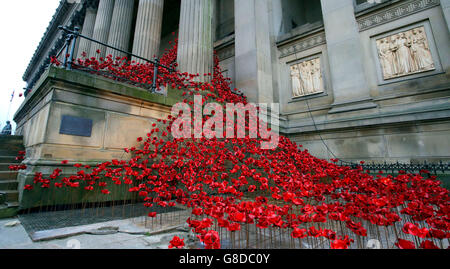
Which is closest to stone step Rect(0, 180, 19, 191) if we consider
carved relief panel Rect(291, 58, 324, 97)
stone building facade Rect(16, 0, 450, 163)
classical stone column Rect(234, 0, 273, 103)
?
stone building facade Rect(16, 0, 450, 163)

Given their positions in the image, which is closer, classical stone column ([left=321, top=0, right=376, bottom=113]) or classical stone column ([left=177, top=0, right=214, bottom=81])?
classical stone column ([left=321, top=0, right=376, bottom=113])

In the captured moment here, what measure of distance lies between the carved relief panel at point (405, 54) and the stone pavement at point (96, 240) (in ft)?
32.7

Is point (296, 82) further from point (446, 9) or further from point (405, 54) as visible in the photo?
point (446, 9)

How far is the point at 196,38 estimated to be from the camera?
29.5ft

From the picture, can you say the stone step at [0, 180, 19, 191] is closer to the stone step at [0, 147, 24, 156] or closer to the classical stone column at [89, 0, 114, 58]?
the stone step at [0, 147, 24, 156]

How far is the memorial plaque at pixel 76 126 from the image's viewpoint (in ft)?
14.6

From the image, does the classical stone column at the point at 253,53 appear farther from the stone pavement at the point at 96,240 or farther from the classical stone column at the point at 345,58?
the stone pavement at the point at 96,240

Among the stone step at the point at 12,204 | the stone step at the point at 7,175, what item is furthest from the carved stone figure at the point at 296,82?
the stone step at the point at 7,175

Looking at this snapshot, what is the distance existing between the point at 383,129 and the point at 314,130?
8.01ft

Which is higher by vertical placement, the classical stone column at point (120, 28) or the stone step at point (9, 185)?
the classical stone column at point (120, 28)

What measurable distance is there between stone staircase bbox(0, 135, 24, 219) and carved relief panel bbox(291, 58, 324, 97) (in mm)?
10868

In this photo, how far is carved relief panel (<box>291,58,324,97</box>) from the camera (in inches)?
395

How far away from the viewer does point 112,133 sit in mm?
5129
